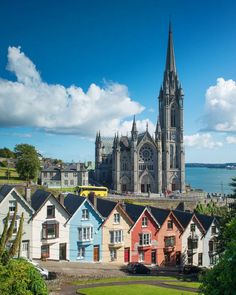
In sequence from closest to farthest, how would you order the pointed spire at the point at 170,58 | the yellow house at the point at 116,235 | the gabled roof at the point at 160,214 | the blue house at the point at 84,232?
the blue house at the point at 84,232 → the yellow house at the point at 116,235 → the gabled roof at the point at 160,214 → the pointed spire at the point at 170,58

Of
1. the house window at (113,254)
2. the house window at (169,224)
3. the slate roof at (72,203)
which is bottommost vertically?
the house window at (113,254)

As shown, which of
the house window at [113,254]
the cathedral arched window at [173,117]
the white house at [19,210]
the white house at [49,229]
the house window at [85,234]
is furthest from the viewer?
the cathedral arched window at [173,117]

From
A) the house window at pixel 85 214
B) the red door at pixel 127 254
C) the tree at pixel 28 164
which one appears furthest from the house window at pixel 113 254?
the tree at pixel 28 164

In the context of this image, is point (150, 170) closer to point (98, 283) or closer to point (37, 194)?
point (37, 194)

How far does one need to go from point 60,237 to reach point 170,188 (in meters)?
77.3

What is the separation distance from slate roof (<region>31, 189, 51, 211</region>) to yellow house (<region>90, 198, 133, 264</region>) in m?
6.82

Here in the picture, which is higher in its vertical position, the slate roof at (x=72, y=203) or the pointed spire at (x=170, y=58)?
the pointed spire at (x=170, y=58)

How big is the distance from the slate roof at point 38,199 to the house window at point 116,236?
10.00m

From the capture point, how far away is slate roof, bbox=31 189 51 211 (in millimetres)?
42125

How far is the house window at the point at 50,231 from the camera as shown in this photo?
41.4 meters

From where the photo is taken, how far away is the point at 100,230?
4516 cm

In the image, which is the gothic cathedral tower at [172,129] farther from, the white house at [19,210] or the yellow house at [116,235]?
the white house at [19,210]

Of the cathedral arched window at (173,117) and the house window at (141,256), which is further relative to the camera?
the cathedral arched window at (173,117)

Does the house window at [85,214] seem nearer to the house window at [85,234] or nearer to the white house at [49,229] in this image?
the house window at [85,234]
